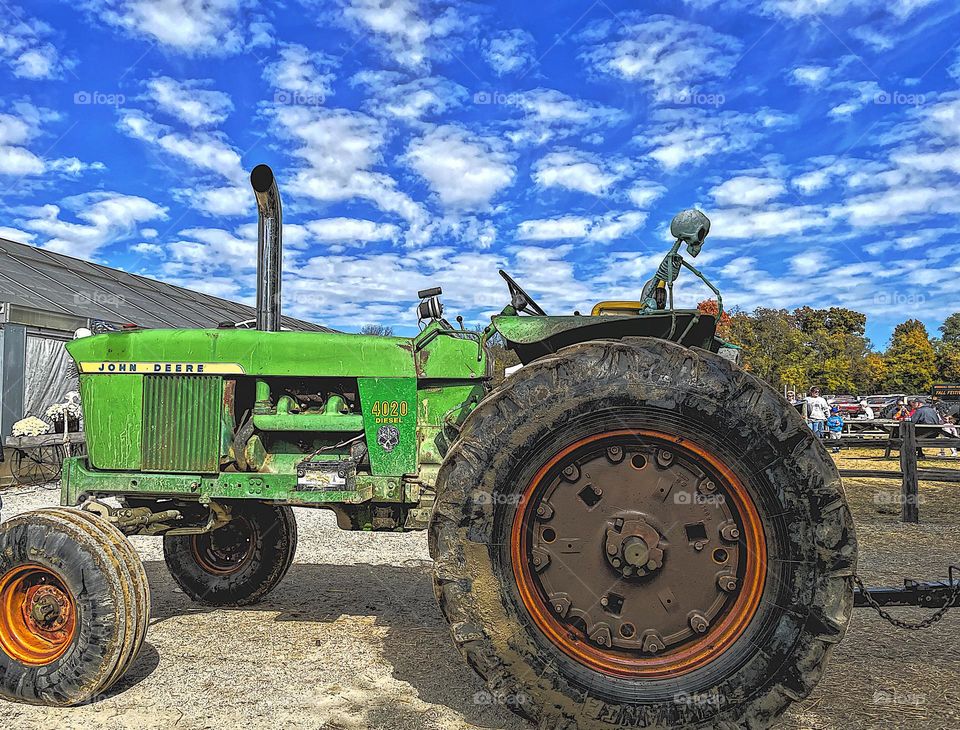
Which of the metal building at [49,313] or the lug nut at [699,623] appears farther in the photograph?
the metal building at [49,313]

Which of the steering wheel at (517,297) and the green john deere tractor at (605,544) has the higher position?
the steering wheel at (517,297)

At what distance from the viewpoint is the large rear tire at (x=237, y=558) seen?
4793mm

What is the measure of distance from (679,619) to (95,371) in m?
3.38

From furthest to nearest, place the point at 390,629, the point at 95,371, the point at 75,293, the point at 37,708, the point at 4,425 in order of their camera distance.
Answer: the point at 75,293, the point at 4,425, the point at 390,629, the point at 95,371, the point at 37,708

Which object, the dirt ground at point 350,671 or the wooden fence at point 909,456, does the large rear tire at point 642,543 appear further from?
the wooden fence at point 909,456

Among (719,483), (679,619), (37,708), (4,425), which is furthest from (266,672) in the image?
(4,425)

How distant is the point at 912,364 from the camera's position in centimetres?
4825

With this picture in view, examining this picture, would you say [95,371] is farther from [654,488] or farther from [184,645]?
[654,488]

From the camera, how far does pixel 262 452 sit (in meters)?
3.86

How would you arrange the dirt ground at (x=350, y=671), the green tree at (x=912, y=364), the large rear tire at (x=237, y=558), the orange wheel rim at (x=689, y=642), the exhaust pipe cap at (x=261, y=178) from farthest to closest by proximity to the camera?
the green tree at (x=912, y=364)
the large rear tire at (x=237, y=558)
the exhaust pipe cap at (x=261, y=178)
the dirt ground at (x=350, y=671)
the orange wheel rim at (x=689, y=642)

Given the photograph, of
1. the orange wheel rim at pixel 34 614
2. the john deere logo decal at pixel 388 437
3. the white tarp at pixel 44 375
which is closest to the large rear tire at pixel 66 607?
the orange wheel rim at pixel 34 614

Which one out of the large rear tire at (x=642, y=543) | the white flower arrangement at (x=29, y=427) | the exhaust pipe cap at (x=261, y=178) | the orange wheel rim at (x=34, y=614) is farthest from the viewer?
the white flower arrangement at (x=29, y=427)

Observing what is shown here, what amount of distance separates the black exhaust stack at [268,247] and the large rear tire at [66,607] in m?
1.54

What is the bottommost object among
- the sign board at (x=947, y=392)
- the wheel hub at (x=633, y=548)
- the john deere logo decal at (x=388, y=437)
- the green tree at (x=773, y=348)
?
the wheel hub at (x=633, y=548)
